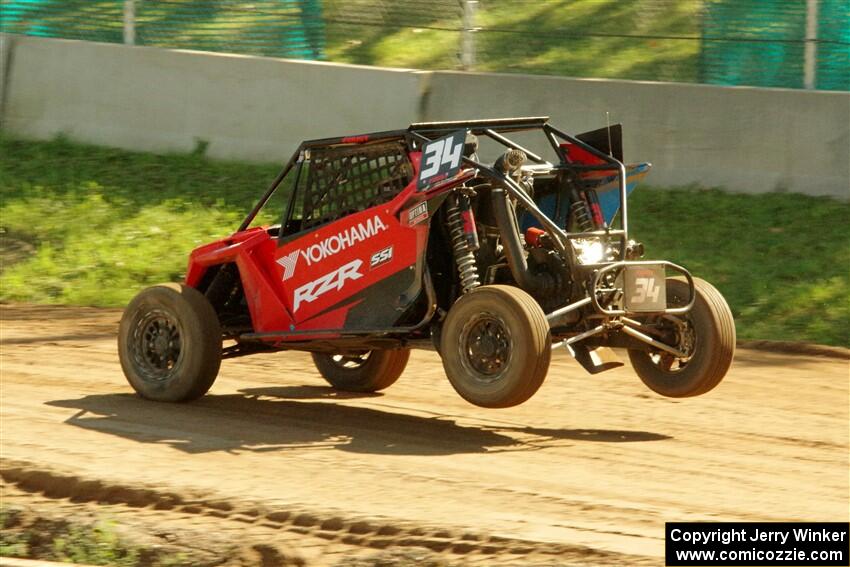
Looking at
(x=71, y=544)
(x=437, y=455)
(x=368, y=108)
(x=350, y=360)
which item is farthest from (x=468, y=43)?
(x=71, y=544)

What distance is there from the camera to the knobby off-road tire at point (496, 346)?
7.37 m

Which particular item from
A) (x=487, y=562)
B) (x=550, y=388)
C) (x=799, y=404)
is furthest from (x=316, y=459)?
(x=799, y=404)

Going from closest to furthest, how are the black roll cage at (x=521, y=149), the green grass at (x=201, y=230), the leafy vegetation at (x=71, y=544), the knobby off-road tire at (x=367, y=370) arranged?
the leafy vegetation at (x=71, y=544) → the black roll cage at (x=521, y=149) → the knobby off-road tire at (x=367, y=370) → the green grass at (x=201, y=230)

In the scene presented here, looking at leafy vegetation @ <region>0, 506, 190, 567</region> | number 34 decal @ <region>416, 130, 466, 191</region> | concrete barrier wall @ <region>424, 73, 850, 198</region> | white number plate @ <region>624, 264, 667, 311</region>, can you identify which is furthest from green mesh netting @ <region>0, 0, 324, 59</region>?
leafy vegetation @ <region>0, 506, 190, 567</region>

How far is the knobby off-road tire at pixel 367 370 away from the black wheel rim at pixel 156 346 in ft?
3.78

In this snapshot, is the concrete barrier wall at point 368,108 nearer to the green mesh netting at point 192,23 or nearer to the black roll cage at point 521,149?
the green mesh netting at point 192,23

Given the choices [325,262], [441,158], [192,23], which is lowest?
[325,262]

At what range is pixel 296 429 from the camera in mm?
8391

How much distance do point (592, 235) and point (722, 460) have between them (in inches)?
60.7

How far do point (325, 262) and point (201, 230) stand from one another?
19.2 ft

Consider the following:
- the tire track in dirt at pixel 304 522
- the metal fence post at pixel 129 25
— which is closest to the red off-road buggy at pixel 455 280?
the tire track in dirt at pixel 304 522

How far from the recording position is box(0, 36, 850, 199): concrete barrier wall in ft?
45.1

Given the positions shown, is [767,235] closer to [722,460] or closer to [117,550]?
[722,460]

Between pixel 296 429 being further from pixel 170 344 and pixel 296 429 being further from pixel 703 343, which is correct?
pixel 703 343
